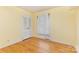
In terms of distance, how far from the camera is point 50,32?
165cm

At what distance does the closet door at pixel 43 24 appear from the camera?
1642 millimetres

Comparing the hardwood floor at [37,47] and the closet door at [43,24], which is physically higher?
the closet door at [43,24]

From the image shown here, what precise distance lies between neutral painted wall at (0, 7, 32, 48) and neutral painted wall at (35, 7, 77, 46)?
13.4 inches

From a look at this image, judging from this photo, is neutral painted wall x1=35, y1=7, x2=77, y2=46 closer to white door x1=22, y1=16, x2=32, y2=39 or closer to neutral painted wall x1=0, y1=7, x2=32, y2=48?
white door x1=22, y1=16, x2=32, y2=39

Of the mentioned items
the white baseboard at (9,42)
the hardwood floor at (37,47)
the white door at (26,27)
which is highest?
the white door at (26,27)

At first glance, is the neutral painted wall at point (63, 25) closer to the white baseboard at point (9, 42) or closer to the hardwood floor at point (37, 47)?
the hardwood floor at point (37, 47)

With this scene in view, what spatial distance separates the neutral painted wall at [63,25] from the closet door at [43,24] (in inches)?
2.8

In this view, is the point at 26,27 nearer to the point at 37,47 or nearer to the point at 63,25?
the point at 37,47

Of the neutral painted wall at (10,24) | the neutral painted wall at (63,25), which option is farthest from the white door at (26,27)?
the neutral painted wall at (63,25)

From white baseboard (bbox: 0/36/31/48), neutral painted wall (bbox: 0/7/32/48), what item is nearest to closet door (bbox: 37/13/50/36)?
neutral painted wall (bbox: 0/7/32/48)

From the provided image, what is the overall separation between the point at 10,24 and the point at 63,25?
92 cm

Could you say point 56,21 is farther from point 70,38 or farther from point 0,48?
point 0,48

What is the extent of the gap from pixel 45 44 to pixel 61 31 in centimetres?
37
